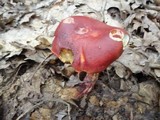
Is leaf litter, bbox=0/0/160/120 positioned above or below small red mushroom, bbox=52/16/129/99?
below

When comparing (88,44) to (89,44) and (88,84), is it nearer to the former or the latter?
(89,44)

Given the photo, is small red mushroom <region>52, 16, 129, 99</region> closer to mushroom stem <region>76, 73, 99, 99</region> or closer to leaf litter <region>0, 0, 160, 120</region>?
mushroom stem <region>76, 73, 99, 99</region>

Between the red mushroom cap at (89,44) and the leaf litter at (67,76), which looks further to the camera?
Answer: the leaf litter at (67,76)

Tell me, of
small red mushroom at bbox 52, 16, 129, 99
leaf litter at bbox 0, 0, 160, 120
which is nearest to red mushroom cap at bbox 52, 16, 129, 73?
small red mushroom at bbox 52, 16, 129, 99

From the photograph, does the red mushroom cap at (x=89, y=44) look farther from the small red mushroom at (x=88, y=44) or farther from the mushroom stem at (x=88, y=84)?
the mushroom stem at (x=88, y=84)

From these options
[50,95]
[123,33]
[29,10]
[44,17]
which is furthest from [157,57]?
[29,10]

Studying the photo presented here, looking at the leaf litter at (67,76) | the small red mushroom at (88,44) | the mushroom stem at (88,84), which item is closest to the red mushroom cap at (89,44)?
the small red mushroom at (88,44)

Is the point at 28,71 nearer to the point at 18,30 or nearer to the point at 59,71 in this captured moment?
the point at 59,71
